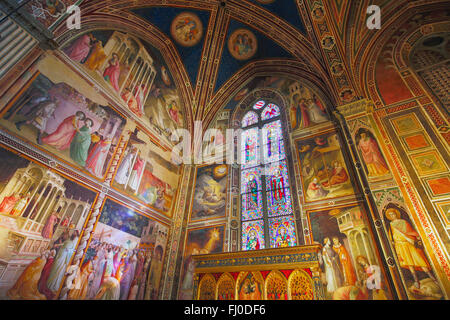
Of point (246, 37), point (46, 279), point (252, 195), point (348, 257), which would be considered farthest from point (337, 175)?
point (46, 279)

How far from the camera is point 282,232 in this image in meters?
7.57

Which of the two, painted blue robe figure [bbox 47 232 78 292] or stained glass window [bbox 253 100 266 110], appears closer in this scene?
painted blue robe figure [bbox 47 232 78 292]

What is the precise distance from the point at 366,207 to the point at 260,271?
343 cm

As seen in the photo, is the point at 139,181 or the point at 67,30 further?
the point at 139,181

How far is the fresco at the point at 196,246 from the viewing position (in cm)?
774

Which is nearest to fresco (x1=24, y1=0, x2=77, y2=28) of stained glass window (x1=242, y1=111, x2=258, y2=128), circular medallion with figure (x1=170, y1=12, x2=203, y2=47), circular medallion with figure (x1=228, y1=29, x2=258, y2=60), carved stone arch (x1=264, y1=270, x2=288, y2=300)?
circular medallion with figure (x1=170, y1=12, x2=203, y2=47)

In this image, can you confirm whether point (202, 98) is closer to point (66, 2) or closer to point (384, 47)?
point (66, 2)

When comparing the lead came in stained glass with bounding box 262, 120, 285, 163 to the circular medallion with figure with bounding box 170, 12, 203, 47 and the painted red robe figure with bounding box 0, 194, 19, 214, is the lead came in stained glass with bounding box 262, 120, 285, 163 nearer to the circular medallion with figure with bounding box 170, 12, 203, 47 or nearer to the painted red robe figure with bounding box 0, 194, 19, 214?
the circular medallion with figure with bounding box 170, 12, 203, 47

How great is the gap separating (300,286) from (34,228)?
226 inches

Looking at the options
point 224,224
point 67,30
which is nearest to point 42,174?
point 67,30

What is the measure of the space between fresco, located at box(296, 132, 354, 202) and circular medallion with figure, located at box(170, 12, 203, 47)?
6316mm

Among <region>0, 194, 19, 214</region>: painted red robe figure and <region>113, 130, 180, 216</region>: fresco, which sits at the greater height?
<region>113, 130, 180, 216</region>: fresco

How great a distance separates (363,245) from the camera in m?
6.11

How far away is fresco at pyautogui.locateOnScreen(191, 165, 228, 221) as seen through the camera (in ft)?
29.5
